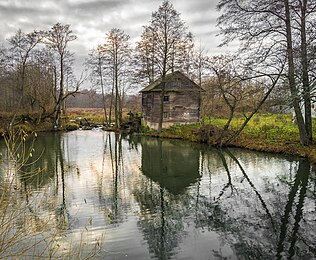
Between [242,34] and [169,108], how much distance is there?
43.8 ft

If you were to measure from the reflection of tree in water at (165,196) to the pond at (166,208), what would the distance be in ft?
0.09

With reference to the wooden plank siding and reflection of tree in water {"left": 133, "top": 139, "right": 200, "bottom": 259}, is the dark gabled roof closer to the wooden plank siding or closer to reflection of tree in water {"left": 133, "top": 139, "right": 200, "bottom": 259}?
the wooden plank siding

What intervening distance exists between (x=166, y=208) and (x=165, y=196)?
1.06m

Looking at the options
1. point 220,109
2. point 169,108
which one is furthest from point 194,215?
point 220,109

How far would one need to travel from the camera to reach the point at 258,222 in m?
6.94

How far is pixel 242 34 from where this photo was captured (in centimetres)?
1462

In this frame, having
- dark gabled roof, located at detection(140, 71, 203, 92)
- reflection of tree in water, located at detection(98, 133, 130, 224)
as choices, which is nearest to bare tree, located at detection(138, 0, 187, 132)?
dark gabled roof, located at detection(140, 71, 203, 92)

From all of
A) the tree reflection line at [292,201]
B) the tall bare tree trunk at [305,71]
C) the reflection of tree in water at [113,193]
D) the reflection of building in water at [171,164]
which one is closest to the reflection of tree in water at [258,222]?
the tree reflection line at [292,201]

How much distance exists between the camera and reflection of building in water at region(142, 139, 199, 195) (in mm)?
10758

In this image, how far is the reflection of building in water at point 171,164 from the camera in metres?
10.8

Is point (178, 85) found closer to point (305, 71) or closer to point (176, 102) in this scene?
point (176, 102)

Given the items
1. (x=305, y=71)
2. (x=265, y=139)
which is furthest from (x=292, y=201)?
(x=265, y=139)

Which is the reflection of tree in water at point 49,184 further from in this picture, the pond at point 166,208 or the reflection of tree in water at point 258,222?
the reflection of tree in water at point 258,222

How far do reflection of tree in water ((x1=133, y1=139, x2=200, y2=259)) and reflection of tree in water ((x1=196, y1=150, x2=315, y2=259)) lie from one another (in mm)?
690
